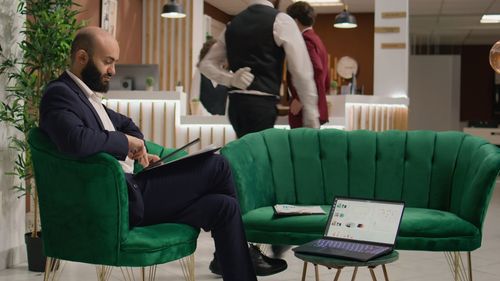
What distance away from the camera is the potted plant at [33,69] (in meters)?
4.21

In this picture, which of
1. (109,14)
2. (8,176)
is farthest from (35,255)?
(109,14)

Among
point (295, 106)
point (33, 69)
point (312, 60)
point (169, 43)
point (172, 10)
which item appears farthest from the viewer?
point (169, 43)

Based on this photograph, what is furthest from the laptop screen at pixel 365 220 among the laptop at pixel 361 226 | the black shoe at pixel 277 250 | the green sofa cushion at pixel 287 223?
the black shoe at pixel 277 250

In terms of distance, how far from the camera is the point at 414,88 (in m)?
16.0

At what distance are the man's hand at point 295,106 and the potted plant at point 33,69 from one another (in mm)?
1394

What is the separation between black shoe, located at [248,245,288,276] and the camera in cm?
375

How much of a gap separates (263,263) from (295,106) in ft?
3.10

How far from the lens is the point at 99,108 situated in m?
3.00

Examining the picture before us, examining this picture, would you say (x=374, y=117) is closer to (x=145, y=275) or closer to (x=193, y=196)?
Result: (x=145, y=275)

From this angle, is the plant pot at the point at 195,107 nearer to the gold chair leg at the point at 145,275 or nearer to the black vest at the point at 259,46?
the black vest at the point at 259,46

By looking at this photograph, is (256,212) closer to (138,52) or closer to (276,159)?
(276,159)

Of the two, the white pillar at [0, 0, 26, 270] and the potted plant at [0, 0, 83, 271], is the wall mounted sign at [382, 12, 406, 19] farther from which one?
the white pillar at [0, 0, 26, 270]

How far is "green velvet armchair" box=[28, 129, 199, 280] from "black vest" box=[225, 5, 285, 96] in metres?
1.40

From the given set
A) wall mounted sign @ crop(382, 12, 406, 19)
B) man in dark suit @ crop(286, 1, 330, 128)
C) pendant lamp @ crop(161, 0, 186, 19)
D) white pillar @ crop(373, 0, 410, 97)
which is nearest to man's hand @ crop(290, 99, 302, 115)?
man in dark suit @ crop(286, 1, 330, 128)
